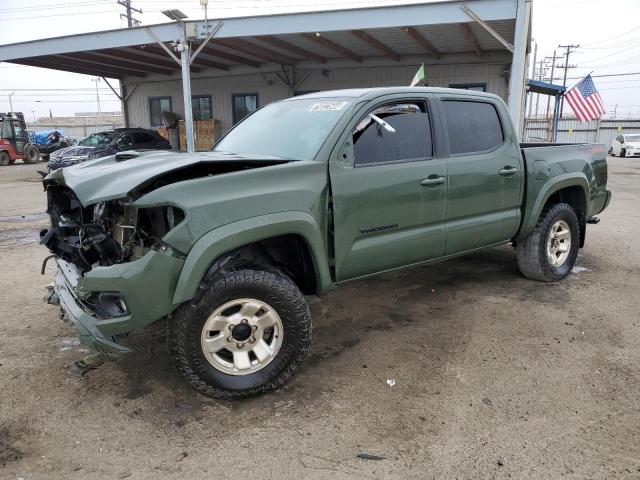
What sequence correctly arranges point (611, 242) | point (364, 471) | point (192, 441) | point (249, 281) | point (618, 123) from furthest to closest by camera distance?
point (618, 123) → point (611, 242) → point (249, 281) → point (192, 441) → point (364, 471)

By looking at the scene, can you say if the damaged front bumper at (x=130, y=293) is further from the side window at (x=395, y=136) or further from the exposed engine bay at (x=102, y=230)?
the side window at (x=395, y=136)

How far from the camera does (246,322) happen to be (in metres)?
3.05

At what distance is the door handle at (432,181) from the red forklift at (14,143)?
2807 centimetres

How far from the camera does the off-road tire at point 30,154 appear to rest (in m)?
26.8


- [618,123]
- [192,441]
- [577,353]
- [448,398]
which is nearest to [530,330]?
[577,353]

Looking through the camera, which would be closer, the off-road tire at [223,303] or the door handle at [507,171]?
the off-road tire at [223,303]

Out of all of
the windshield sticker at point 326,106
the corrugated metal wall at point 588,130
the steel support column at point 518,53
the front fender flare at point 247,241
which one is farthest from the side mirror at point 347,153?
the corrugated metal wall at point 588,130

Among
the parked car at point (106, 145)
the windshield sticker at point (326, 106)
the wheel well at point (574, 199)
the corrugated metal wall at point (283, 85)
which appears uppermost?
the corrugated metal wall at point (283, 85)

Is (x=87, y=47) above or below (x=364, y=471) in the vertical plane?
above

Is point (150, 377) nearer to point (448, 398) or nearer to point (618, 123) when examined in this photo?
Result: point (448, 398)

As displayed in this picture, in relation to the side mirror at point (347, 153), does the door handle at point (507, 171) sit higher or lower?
lower

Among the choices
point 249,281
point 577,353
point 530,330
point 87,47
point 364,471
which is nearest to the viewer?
point 364,471

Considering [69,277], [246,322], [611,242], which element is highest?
[69,277]

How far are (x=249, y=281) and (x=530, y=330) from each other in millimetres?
2482
